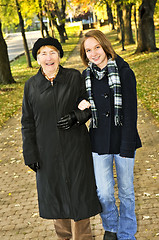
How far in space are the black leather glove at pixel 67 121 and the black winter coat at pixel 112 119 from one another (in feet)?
1.02

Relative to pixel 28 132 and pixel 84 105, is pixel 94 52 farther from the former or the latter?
pixel 28 132

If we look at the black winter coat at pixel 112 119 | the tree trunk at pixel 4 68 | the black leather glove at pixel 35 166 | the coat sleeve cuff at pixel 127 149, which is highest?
the black winter coat at pixel 112 119

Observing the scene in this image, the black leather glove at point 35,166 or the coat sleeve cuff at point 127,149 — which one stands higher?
the coat sleeve cuff at point 127,149

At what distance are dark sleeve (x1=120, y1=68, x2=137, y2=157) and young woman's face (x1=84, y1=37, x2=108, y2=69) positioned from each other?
0.95ft

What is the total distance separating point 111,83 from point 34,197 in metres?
3.16

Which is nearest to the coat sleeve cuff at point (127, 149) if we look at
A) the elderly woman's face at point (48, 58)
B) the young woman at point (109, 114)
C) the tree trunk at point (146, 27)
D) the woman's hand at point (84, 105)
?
the young woman at point (109, 114)

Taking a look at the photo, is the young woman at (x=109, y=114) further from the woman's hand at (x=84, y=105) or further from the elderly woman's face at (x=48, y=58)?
the elderly woman's face at (x=48, y=58)

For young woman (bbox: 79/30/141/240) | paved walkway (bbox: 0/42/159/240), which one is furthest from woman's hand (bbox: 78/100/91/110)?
paved walkway (bbox: 0/42/159/240)

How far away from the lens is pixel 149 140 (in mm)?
8094

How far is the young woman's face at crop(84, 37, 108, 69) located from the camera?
352cm

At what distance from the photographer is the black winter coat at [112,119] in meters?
3.50

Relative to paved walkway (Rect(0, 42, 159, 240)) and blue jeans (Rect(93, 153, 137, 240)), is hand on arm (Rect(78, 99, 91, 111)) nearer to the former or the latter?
blue jeans (Rect(93, 153, 137, 240))

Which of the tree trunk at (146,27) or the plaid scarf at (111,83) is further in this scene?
the tree trunk at (146,27)

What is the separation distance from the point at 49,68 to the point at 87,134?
81 centimetres
